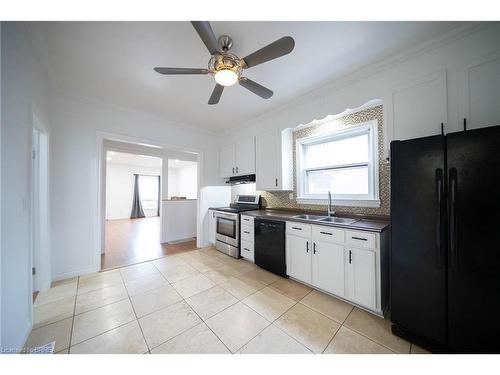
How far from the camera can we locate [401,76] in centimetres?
178

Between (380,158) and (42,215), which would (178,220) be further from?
(380,158)

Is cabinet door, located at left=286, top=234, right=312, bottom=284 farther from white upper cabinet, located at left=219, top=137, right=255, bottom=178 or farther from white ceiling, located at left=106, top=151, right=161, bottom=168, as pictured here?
white ceiling, located at left=106, top=151, right=161, bottom=168

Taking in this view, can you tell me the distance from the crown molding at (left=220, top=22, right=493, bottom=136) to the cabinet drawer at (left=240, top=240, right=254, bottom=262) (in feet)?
7.77

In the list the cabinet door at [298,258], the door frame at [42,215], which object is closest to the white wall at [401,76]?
the cabinet door at [298,258]

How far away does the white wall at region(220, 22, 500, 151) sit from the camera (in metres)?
1.45

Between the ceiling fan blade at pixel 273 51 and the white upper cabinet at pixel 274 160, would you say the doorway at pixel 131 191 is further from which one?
the ceiling fan blade at pixel 273 51

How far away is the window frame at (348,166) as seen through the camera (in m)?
2.23

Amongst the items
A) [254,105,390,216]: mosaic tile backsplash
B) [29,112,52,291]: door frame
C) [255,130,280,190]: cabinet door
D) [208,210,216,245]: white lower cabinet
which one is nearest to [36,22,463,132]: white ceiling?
[254,105,390,216]: mosaic tile backsplash

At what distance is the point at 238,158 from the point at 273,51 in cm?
244

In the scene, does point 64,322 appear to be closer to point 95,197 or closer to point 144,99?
point 95,197

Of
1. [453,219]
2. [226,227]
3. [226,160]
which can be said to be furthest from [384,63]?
[226,227]

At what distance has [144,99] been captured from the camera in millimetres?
2639

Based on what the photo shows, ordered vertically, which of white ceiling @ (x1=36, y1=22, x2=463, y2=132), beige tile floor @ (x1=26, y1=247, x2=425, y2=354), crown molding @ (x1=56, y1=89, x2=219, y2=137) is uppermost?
white ceiling @ (x1=36, y1=22, x2=463, y2=132)

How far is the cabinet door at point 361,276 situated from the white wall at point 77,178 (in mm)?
3471
